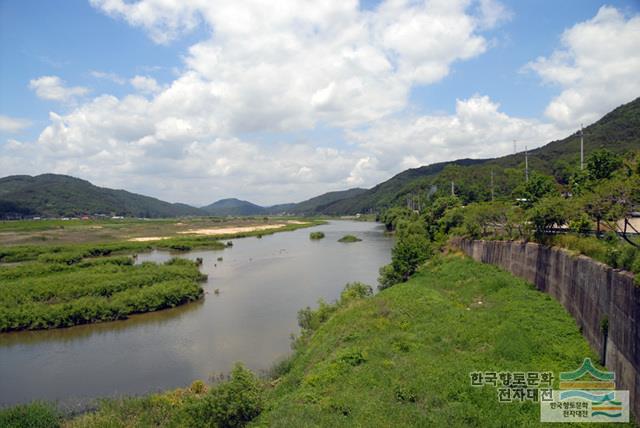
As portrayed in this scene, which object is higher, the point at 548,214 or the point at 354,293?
the point at 548,214

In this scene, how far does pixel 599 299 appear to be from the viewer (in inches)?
452

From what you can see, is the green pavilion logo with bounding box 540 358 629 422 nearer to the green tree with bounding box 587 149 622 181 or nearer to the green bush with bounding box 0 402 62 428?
the green bush with bounding box 0 402 62 428

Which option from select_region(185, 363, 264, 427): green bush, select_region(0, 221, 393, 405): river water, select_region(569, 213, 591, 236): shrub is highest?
select_region(569, 213, 591, 236): shrub

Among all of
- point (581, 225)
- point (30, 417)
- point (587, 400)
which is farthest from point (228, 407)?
point (581, 225)

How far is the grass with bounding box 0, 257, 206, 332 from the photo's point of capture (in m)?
25.8

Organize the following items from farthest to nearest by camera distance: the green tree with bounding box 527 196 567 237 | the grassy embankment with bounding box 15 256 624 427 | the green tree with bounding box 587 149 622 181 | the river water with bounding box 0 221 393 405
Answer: the green tree with bounding box 587 149 622 181 → the river water with bounding box 0 221 393 405 → the green tree with bounding box 527 196 567 237 → the grassy embankment with bounding box 15 256 624 427

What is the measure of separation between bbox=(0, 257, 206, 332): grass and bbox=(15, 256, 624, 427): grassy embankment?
1451cm

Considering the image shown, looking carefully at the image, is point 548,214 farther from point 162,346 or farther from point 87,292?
point 87,292

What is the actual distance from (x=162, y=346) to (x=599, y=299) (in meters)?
21.3

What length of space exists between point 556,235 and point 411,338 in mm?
8750

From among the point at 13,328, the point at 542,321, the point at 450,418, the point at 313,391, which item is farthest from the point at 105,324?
the point at 542,321

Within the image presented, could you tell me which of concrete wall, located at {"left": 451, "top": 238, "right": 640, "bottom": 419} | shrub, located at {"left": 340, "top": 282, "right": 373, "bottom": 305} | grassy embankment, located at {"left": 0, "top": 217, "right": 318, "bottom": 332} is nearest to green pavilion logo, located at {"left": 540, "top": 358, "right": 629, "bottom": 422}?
concrete wall, located at {"left": 451, "top": 238, "right": 640, "bottom": 419}

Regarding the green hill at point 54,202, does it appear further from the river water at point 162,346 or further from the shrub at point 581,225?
the shrub at point 581,225

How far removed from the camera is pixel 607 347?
10.9 m
